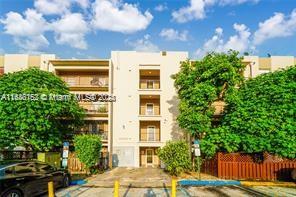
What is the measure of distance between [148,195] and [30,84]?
1486 cm

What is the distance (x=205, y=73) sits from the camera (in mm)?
24031

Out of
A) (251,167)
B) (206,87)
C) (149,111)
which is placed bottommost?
(251,167)

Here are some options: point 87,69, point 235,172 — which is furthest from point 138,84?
point 235,172

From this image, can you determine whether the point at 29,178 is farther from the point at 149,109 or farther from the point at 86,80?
the point at 86,80

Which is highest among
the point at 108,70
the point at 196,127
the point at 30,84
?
the point at 108,70

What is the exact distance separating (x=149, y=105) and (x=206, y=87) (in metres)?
10.2

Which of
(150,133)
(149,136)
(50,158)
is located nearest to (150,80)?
(150,133)

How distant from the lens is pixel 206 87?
933 inches

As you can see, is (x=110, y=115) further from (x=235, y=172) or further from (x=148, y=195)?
(x=148, y=195)

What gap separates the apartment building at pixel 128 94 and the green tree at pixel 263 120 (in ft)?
24.1

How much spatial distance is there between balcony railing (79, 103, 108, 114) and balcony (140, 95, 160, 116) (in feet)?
13.6

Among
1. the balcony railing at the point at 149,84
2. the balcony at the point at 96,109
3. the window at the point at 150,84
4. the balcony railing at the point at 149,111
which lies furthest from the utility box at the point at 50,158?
the window at the point at 150,84

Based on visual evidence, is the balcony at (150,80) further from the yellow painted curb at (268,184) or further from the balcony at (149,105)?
the yellow painted curb at (268,184)

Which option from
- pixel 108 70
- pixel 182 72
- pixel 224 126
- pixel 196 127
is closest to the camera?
pixel 224 126
